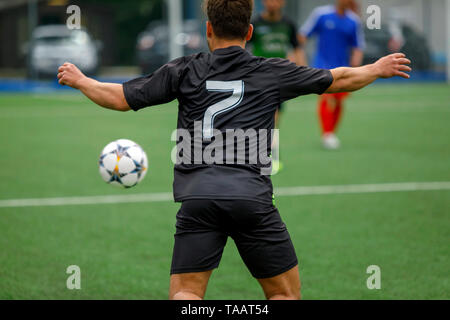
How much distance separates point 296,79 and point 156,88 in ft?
2.28

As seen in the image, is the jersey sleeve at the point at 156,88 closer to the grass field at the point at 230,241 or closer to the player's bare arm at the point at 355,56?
the grass field at the point at 230,241

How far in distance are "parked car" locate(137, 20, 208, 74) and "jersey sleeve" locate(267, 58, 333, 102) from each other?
79.3 feet

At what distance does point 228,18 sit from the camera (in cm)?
347

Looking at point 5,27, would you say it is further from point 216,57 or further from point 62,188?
point 216,57

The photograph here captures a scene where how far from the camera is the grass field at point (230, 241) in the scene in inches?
197

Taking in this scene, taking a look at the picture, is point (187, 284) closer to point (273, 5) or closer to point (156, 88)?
point (156, 88)

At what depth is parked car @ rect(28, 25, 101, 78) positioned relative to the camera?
27766mm

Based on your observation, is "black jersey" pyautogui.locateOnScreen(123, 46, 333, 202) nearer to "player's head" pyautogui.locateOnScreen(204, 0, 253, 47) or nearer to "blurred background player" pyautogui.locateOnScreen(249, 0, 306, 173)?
"player's head" pyautogui.locateOnScreen(204, 0, 253, 47)

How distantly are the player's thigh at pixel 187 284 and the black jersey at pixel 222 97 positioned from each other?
0.37 m

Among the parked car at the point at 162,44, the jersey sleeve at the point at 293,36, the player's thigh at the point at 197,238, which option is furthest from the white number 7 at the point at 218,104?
the parked car at the point at 162,44

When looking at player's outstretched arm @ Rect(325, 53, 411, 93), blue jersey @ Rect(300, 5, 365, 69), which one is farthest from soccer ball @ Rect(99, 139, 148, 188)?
blue jersey @ Rect(300, 5, 365, 69)

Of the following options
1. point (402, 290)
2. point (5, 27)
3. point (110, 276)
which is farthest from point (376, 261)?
point (5, 27)

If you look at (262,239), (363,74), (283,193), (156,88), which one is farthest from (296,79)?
(283,193)

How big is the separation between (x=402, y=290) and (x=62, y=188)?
4.89 meters
